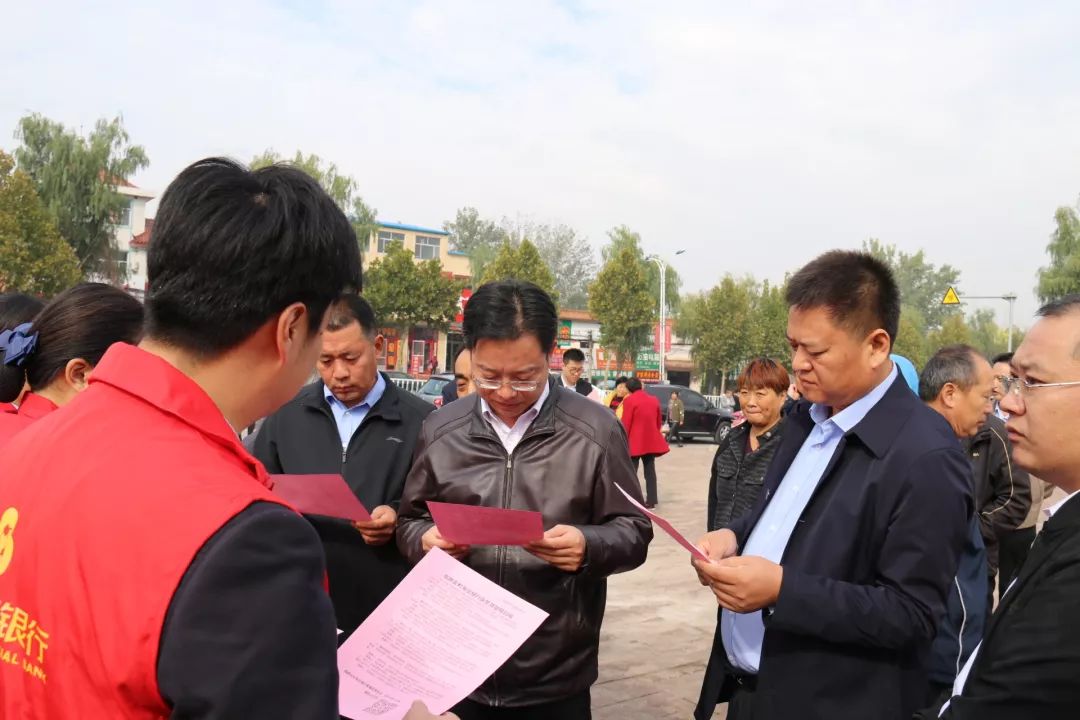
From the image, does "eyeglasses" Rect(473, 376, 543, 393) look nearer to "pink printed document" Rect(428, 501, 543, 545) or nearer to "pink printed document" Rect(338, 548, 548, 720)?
"pink printed document" Rect(428, 501, 543, 545)

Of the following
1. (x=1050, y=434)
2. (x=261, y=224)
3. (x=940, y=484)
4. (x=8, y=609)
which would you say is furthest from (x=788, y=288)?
(x=8, y=609)

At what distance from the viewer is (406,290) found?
3788cm

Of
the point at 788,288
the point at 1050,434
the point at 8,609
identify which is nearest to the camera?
the point at 8,609

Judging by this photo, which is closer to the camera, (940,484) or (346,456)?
(940,484)

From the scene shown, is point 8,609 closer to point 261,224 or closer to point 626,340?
point 261,224

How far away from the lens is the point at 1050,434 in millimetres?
1816

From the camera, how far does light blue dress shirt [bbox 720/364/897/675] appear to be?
238 cm

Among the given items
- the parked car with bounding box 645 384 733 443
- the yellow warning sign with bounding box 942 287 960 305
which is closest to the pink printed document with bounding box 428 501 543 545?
the parked car with bounding box 645 384 733 443

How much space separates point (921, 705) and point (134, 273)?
3812cm

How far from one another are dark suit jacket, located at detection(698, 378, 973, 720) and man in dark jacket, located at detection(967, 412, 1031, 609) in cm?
266

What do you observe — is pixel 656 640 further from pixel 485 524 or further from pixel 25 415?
pixel 25 415

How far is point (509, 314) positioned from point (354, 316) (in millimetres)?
898

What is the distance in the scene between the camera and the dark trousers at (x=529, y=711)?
2.56m

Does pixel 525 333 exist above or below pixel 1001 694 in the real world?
above
